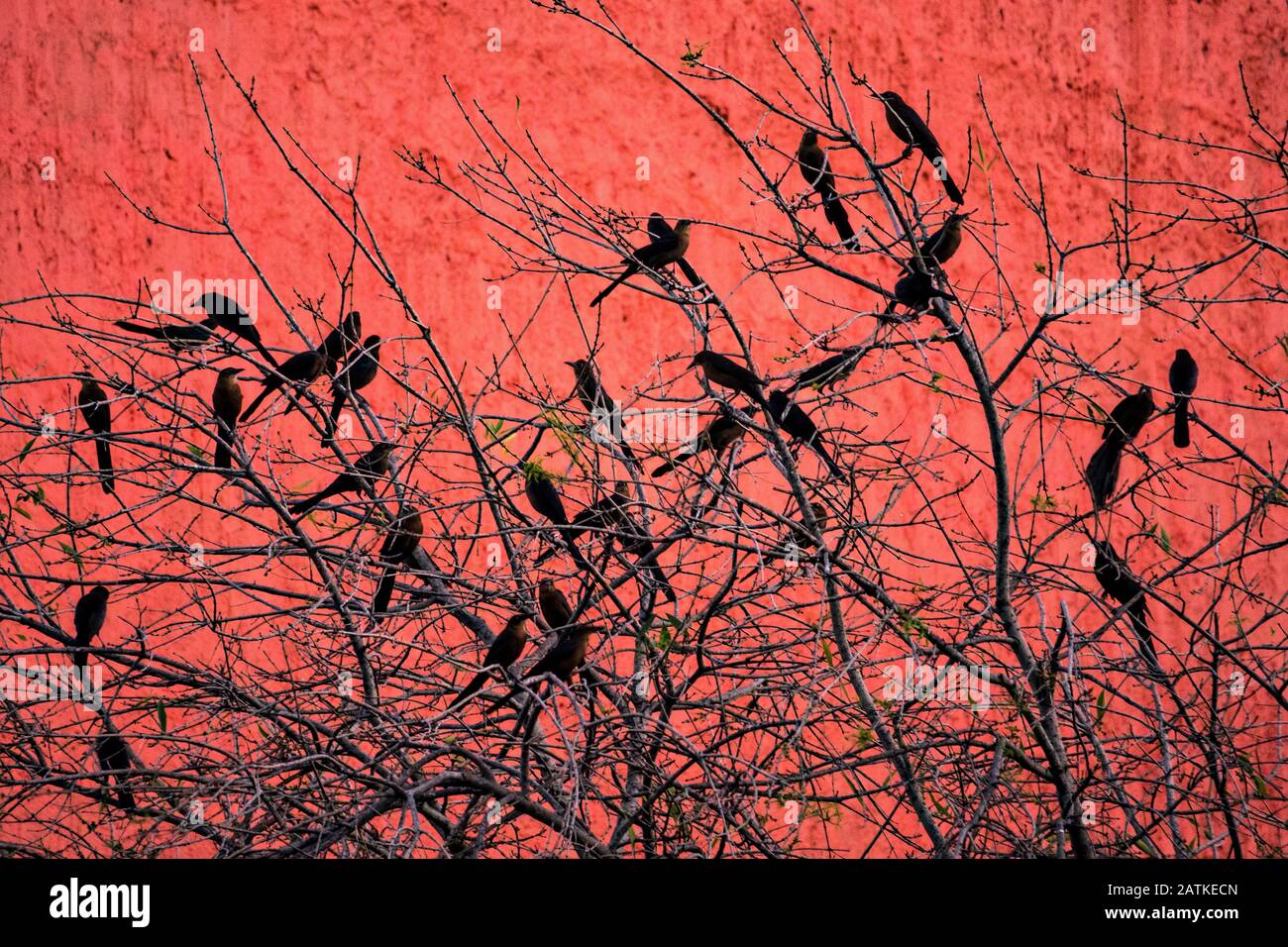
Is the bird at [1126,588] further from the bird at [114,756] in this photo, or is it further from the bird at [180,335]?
the bird at [114,756]

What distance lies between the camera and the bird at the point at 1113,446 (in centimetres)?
273

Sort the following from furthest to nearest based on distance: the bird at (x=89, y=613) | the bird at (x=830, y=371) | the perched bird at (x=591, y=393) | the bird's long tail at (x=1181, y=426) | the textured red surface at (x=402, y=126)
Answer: the textured red surface at (x=402, y=126) < the bird at (x=89, y=613) < the bird's long tail at (x=1181, y=426) < the perched bird at (x=591, y=393) < the bird at (x=830, y=371)

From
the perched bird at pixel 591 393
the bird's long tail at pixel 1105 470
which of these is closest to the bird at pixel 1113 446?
the bird's long tail at pixel 1105 470

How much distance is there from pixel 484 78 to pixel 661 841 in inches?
137

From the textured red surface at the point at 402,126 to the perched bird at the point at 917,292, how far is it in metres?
2.61

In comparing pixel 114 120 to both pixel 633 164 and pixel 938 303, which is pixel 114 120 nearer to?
pixel 633 164

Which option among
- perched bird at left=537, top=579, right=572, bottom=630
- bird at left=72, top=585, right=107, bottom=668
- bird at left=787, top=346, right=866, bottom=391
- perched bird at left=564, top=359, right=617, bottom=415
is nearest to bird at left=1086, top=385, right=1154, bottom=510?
bird at left=787, top=346, right=866, bottom=391

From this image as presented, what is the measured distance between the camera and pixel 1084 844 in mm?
2453

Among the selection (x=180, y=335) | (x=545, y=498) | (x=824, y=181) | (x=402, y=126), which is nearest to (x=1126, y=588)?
(x=824, y=181)

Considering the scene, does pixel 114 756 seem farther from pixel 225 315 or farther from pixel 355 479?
pixel 225 315

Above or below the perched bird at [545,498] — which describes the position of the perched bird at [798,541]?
below

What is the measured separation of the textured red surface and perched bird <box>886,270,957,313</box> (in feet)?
8.56

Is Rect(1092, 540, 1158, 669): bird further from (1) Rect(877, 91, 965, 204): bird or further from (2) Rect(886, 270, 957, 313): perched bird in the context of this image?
(1) Rect(877, 91, 965, 204): bird

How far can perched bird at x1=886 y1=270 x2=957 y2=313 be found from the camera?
2.56 m
